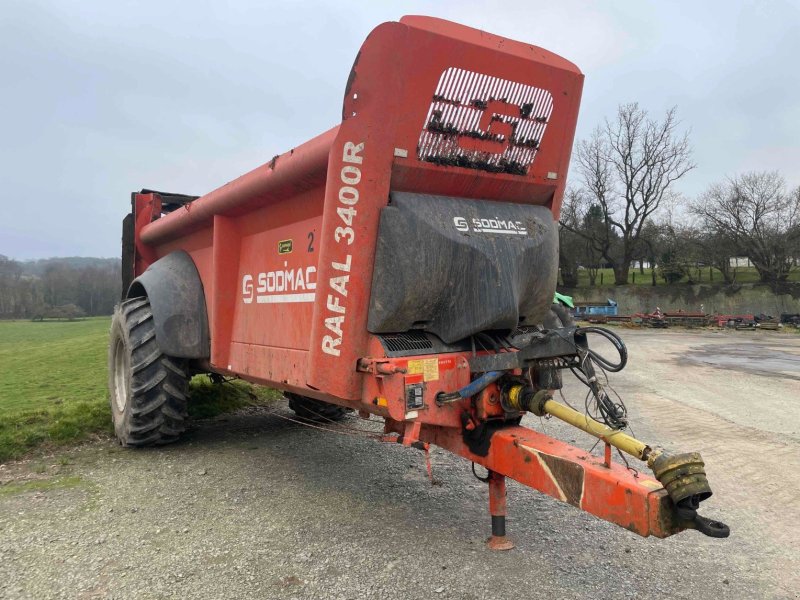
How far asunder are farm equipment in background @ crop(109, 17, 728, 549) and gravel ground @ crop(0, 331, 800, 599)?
504mm

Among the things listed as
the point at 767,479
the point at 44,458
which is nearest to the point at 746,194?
the point at 767,479

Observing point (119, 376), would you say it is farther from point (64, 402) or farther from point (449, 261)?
point (449, 261)

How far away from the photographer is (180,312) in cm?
512

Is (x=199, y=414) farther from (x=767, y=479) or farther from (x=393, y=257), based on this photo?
(x=767, y=479)

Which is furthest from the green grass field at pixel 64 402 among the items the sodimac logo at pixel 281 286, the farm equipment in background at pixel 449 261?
the farm equipment in background at pixel 449 261

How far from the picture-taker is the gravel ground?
3.07 m

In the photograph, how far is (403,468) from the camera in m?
5.00

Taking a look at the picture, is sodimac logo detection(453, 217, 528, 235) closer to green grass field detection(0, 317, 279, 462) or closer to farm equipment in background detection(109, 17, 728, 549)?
farm equipment in background detection(109, 17, 728, 549)

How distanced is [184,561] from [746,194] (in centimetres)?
4915

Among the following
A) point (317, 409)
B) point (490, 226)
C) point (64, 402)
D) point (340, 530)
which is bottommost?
point (340, 530)

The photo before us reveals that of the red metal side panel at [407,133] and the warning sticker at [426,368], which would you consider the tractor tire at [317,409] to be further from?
the warning sticker at [426,368]

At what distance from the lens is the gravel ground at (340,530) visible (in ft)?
10.1

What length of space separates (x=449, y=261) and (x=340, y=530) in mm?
1829

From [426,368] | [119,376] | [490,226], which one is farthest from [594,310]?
[426,368]
